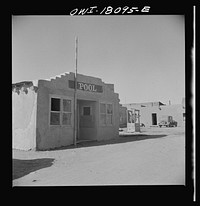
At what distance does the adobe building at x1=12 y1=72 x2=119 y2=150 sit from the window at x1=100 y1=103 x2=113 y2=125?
58 mm

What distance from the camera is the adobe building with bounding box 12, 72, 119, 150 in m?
10.4

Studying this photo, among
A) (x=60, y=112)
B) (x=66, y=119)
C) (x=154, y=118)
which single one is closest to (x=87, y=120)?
(x=66, y=119)

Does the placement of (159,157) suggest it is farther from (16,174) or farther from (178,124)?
(178,124)

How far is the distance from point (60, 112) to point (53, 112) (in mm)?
372

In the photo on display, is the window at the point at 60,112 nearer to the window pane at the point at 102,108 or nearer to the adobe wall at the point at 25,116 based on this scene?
the adobe wall at the point at 25,116

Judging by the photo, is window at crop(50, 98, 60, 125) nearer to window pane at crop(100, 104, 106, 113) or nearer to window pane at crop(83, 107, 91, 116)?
window pane at crop(83, 107, 91, 116)

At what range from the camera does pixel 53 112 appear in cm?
1104

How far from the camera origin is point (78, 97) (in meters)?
12.5

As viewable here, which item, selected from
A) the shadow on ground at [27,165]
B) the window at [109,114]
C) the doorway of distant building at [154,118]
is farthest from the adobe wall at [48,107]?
the doorway of distant building at [154,118]

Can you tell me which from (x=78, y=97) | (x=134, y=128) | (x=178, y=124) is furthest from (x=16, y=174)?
(x=178, y=124)

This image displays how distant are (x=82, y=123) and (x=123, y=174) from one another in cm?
803

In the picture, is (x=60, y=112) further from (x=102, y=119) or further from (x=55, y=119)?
(x=102, y=119)

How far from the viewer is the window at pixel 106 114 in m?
13.9

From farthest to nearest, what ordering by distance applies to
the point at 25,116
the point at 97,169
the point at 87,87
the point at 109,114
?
the point at 109,114
the point at 87,87
the point at 25,116
the point at 97,169
